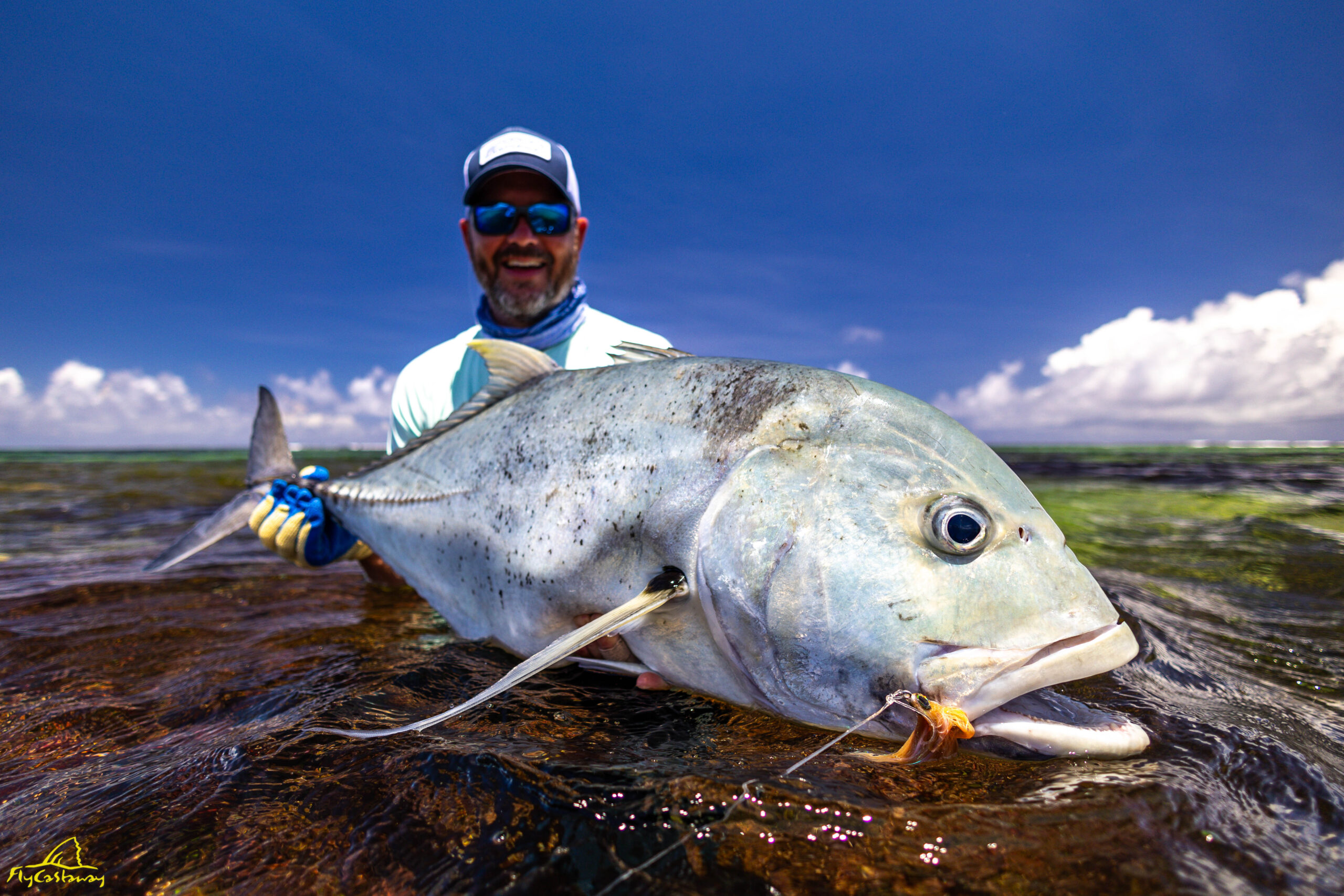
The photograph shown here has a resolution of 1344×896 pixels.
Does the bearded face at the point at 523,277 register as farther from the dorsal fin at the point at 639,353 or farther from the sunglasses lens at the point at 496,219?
the dorsal fin at the point at 639,353

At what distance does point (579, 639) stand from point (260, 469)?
298cm

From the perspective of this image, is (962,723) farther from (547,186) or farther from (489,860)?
(547,186)

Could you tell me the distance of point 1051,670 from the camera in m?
1.39

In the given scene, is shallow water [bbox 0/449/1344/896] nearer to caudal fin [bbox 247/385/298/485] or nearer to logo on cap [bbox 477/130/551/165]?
caudal fin [bbox 247/385/298/485]

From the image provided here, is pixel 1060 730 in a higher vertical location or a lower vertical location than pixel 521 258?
lower

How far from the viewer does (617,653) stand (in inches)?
82.7

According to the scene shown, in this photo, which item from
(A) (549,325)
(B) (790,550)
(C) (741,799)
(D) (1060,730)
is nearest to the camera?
(C) (741,799)

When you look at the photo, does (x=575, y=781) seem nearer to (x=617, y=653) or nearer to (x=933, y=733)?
(x=617, y=653)

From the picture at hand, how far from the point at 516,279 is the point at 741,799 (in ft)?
12.9

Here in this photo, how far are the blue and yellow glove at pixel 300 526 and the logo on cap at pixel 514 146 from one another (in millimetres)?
2497

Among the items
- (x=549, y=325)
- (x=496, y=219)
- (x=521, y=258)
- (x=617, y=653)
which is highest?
(x=496, y=219)

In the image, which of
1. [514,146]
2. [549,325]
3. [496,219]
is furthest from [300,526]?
[514,146]

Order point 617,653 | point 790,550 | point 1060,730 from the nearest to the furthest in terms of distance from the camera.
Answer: point 1060,730 < point 790,550 < point 617,653

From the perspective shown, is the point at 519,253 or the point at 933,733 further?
the point at 519,253
